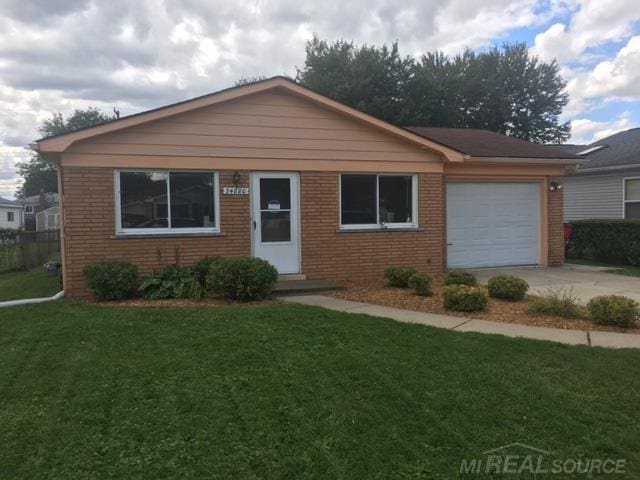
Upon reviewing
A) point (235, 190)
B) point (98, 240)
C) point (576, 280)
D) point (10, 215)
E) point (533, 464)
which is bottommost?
point (533, 464)

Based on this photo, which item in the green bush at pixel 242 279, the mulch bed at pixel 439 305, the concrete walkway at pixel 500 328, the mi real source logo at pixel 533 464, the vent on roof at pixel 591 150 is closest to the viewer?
the mi real source logo at pixel 533 464

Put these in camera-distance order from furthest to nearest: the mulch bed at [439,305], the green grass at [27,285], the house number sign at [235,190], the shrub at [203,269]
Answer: the green grass at [27,285]
the house number sign at [235,190]
the shrub at [203,269]
the mulch bed at [439,305]

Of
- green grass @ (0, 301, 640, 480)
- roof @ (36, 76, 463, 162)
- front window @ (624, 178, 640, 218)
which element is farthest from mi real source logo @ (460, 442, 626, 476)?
front window @ (624, 178, 640, 218)

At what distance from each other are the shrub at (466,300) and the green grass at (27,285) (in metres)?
7.36

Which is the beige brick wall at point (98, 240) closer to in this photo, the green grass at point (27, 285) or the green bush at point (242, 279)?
the green grass at point (27, 285)

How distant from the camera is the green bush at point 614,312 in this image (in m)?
6.66

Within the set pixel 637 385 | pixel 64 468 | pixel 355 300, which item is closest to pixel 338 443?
pixel 64 468

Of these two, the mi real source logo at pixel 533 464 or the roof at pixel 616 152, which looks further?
the roof at pixel 616 152

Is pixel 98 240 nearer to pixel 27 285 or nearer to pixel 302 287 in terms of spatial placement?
pixel 302 287

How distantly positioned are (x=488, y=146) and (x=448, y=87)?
2113 centimetres

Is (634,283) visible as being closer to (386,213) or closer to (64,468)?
(386,213)

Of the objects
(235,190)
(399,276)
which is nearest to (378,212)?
(399,276)

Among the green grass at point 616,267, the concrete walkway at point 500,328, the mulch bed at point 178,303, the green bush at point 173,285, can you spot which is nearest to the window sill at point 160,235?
the green bush at point 173,285

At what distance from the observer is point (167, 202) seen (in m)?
9.77
